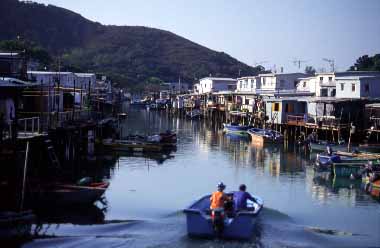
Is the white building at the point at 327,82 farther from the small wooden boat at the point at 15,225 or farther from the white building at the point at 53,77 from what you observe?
the small wooden boat at the point at 15,225

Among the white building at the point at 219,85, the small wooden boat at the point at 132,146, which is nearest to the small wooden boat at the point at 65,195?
the small wooden boat at the point at 132,146

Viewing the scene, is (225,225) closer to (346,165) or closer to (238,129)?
(346,165)

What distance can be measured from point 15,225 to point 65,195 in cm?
509

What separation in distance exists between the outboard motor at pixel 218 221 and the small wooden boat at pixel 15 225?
698 centimetres

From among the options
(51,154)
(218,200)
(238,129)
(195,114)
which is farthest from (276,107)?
(218,200)

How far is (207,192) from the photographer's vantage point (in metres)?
32.3

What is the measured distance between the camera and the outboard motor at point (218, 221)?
803 inches

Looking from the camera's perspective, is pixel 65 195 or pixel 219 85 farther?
pixel 219 85

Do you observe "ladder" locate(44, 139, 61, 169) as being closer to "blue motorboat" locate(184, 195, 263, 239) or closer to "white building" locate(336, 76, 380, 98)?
"blue motorboat" locate(184, 195, 263, 239)

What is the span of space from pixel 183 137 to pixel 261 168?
22825 millimetres

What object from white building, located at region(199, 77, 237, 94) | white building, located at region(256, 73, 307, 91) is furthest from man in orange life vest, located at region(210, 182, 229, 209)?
white building, located at region(199, 77, 237, 94)

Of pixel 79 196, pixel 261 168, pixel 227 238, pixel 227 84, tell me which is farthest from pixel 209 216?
pixel 227 84

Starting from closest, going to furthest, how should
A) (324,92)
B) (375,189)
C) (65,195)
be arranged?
(65,195) → (375,189) → (324,92)

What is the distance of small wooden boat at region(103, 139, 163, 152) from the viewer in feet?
152
